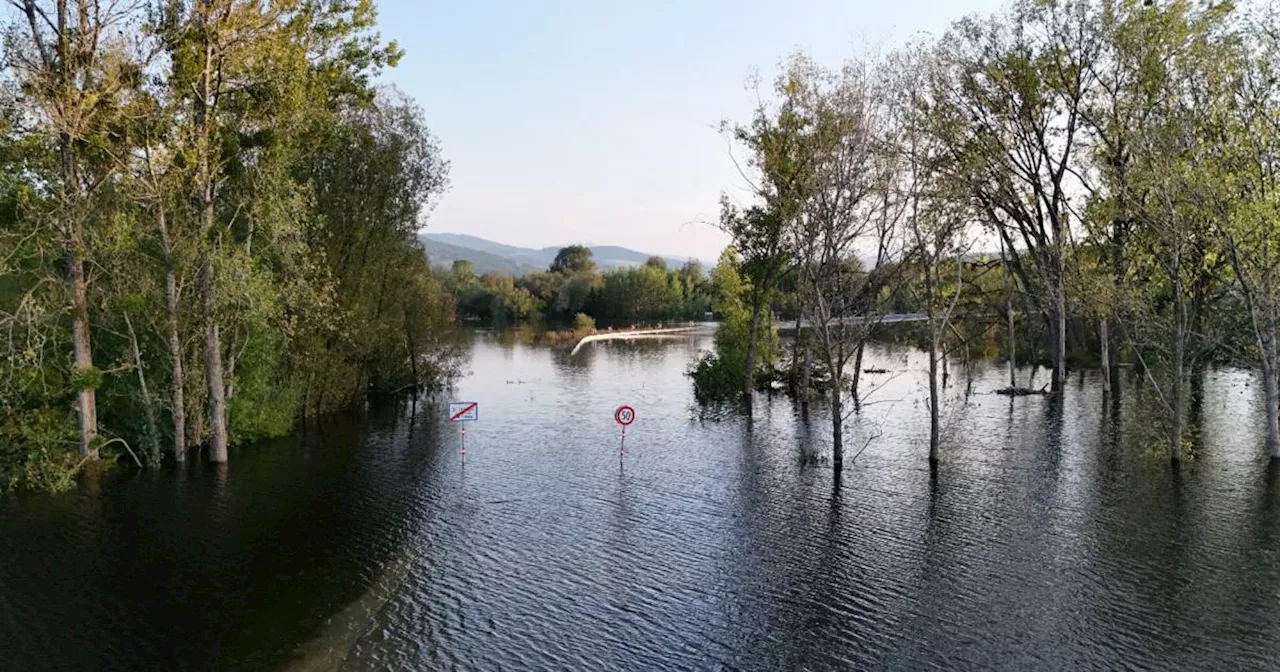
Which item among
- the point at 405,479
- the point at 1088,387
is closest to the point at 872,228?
the point at 405,479

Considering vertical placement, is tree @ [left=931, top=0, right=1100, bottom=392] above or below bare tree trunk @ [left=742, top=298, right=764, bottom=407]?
above

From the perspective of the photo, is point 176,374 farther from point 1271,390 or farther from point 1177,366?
point 1271,390

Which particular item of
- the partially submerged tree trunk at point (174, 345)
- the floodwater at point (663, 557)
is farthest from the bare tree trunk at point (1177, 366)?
the partially submerged tree trunk at point (174, 345)

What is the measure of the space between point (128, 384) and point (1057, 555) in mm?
25496

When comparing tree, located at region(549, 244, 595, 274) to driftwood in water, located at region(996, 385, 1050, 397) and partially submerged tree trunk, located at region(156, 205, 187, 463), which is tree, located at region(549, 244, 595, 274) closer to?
driftwood in water, located at region(996, 385, 1050, 397)

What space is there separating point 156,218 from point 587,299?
104 metres

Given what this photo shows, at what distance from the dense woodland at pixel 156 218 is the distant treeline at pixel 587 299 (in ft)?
289

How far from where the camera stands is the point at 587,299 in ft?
416

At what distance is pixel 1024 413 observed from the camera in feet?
110

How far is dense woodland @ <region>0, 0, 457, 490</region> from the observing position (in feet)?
69.5

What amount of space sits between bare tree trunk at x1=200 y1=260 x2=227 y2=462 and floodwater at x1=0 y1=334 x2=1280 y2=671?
1.16 metres

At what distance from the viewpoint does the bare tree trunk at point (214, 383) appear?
79.5 ft

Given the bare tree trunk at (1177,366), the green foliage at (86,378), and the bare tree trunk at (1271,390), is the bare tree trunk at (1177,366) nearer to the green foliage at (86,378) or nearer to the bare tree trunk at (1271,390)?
A: the bare tree trunk at (1271,390)

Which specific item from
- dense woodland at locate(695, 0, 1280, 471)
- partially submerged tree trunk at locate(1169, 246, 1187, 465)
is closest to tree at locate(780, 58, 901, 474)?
dense woodland at locate(695, 0, 1280, 471)
